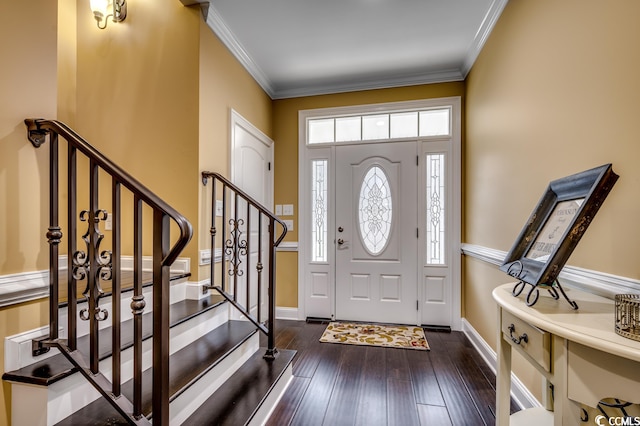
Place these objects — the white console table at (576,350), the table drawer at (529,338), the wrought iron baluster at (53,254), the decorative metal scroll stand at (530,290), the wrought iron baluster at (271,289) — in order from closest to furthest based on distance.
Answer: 1. the white console table at (576,350)
2. the table drawer at (529,338)
3. the decorative metal scroll stand at (530,290)
4. the wrought iron baluster at (53,254)
5. the wrought iron baluster at (271,289)

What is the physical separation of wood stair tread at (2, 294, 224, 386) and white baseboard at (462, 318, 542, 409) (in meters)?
1.92

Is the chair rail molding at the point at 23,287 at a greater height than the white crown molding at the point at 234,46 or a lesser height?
lesser

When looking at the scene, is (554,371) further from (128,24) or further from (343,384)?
(128,24)

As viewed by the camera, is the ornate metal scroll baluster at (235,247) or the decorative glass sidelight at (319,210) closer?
the ornate metal scroll baluster at (235,247)

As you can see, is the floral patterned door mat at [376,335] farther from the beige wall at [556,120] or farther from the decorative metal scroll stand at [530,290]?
the decorative metal scroll stand at [530,290]

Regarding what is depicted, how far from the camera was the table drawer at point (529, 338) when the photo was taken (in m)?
0.93

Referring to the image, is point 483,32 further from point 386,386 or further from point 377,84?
point 386,386

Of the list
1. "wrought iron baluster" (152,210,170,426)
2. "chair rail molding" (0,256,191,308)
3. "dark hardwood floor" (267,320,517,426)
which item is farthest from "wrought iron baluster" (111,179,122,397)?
"dark hardwood floor" (267,320,517,426)

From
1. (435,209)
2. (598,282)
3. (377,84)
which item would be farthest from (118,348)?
(377,84)

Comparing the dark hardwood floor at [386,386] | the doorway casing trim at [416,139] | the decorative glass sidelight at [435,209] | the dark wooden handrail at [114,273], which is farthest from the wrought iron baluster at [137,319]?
the decorative glass sidelight at [435,209]

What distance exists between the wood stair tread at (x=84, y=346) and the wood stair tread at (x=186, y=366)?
0.62ft

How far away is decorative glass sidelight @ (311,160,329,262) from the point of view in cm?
352

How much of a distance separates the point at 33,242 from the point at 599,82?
2381 millimetres

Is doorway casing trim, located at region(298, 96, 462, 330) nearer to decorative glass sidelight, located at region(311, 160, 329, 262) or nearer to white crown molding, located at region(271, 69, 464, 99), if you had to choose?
decorative glass sidelight, located at region(311, 160, 329, 262)
